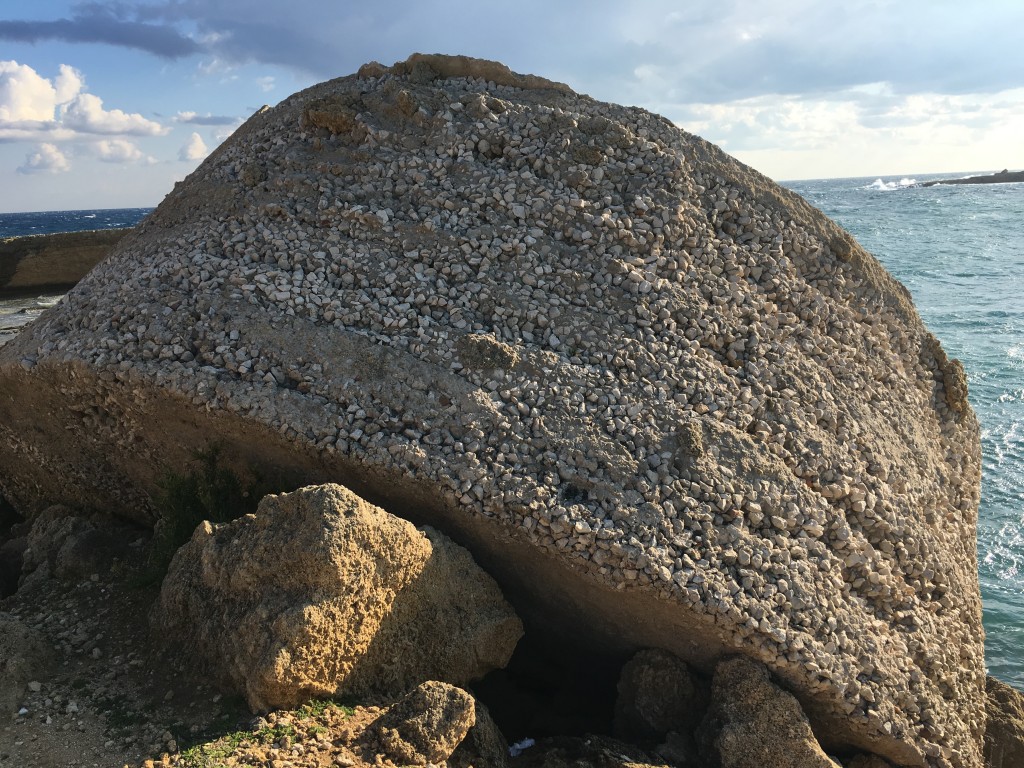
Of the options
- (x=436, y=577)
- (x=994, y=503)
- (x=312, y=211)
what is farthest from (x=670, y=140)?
(x=994, y=503)

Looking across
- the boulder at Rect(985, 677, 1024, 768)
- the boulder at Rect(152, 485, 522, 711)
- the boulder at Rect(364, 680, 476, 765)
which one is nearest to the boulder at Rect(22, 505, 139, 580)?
the boulder at Rect(152, 485, 522, 711)

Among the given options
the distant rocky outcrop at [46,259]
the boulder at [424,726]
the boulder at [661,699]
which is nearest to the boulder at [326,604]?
the boulder at [424,726]

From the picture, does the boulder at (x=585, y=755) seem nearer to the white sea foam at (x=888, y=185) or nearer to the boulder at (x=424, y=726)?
the boulder at (x=424, y=726)

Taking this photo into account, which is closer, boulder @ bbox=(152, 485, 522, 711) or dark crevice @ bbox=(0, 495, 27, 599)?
boulder @ bbox=(152, 485, 522, 711)

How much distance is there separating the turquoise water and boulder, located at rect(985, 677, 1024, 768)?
214cm

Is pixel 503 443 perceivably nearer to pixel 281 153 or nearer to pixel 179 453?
pixel 179 453

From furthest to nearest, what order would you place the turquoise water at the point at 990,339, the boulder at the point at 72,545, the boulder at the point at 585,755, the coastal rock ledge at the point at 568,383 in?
1. the turquoise water at the point at 990,339
2. the boulder at the point at 72,545
3. the coastal rock ledge at the point at 568,383
4. the boulder at the point at 585,755

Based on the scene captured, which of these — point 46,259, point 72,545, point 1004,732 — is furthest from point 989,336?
point 46,259

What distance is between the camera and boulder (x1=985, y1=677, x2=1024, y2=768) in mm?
5492

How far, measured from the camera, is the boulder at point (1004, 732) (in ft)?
18.0

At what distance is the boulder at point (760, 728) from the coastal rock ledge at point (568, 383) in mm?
141

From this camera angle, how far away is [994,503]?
10.7 meters

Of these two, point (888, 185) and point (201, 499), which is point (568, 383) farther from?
point (888, 185)

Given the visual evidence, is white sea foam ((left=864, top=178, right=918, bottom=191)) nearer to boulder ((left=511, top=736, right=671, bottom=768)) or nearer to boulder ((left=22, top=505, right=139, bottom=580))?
boulder ((left=511, top=736, right=671, bottom=768))
